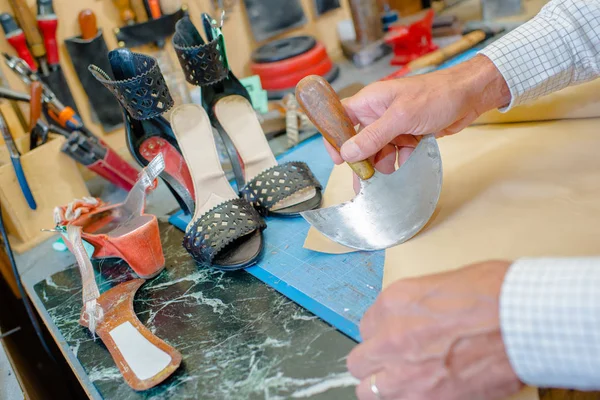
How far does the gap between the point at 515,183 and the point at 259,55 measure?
1009mm

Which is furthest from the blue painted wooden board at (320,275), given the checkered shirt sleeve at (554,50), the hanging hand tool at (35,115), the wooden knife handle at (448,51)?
the wooden knife handle at (448,51)

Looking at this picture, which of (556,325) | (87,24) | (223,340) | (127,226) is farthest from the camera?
(87,24)

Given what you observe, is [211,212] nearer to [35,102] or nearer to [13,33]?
[35,102]

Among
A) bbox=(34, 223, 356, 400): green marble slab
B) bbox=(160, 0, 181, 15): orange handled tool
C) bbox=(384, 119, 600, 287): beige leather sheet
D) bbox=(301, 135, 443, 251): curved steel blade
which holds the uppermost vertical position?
bbox=(160, 0, 181, 15): orange handled tool

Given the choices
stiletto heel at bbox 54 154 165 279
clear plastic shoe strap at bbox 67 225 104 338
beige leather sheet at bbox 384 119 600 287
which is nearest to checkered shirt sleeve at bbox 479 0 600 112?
beige leather sheet at bbox 384 119 600 287

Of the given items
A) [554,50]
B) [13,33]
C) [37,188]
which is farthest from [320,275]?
[13,33]

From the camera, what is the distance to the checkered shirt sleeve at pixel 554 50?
85 centimetres

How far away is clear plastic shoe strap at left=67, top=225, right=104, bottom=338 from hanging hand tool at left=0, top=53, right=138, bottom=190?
323mm

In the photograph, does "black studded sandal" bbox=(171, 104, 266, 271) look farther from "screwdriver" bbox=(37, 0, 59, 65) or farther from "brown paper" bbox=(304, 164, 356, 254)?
"screwdriver" bbox=(37, 0, 59, 65)

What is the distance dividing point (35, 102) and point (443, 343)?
1077 millimetres

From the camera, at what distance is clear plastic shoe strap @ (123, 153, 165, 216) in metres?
0.90

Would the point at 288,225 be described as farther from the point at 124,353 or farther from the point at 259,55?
the point at 259,55

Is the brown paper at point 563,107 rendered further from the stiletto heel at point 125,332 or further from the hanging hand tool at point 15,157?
the hanging hand tool at point 15,157

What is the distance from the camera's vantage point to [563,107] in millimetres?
1014
